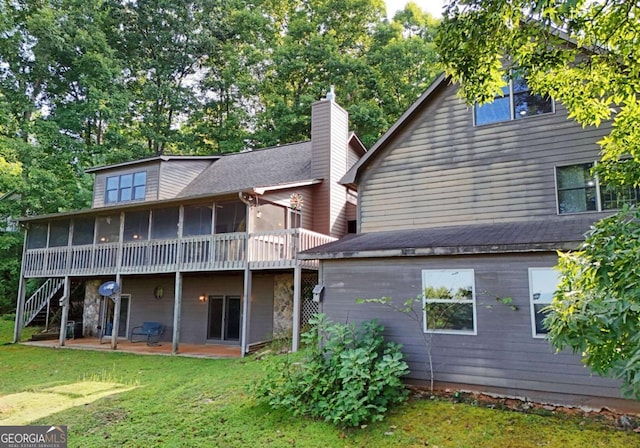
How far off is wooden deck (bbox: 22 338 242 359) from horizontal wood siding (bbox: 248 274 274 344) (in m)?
0.82

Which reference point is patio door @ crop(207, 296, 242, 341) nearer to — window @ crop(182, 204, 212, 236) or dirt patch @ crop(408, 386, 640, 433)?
window @ crop(182, 204, 212, 236)

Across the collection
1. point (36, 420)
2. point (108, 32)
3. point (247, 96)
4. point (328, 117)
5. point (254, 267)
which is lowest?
point (36, 420)

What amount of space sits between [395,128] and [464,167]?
199 cm

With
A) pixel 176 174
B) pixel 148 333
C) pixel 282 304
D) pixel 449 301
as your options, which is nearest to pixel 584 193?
pixel 449 301

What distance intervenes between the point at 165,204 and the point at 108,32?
2148cm

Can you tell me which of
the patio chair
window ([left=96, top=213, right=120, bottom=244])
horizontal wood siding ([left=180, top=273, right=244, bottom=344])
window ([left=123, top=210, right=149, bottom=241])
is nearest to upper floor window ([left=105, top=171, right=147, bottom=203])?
window ([left=96, top=213, right=120, bottom=244])

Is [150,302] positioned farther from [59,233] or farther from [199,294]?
[59,233]

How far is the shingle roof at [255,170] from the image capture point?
16.1 meters

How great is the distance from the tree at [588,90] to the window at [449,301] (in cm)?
268

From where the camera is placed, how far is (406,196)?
1050 cm

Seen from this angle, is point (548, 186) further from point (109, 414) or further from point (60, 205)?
point (60, 205)

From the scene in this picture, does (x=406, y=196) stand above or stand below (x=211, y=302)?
above

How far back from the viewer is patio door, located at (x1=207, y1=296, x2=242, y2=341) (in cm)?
1550

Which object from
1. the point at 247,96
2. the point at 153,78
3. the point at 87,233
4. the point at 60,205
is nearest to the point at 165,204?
the point at 87,233
